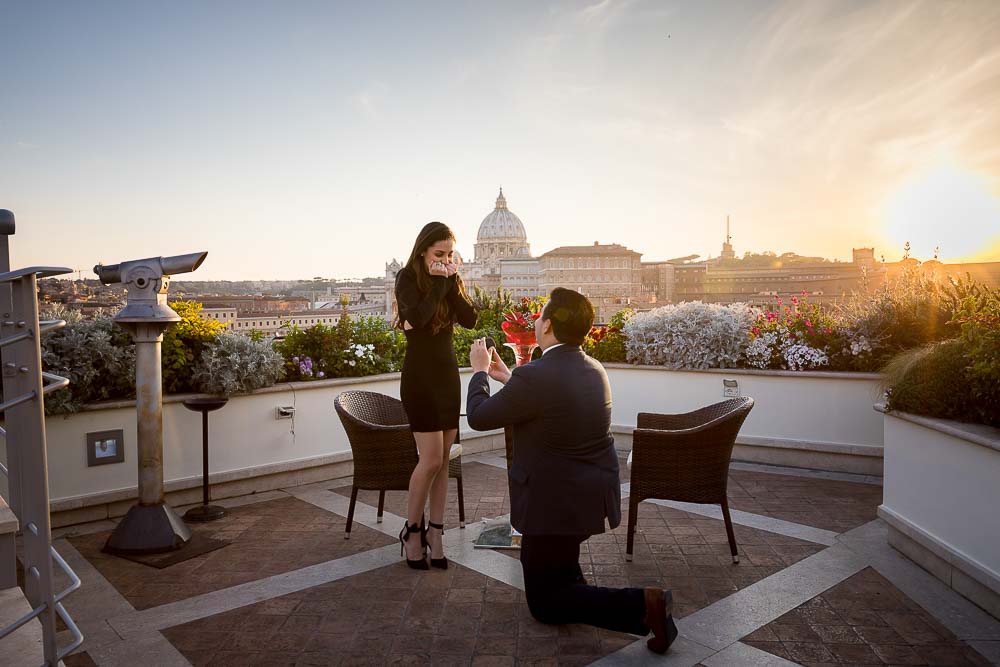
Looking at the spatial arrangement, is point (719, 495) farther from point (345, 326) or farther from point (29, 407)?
point (345, 326)

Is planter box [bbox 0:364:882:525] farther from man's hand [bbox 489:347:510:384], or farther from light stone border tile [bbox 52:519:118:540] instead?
man's hand [bbox 489:347:510:384]

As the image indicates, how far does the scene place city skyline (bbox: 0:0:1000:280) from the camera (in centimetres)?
638

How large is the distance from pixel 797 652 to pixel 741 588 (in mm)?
629

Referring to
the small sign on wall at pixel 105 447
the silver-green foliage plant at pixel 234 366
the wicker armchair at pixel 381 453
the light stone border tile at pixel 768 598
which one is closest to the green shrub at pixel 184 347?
the silver-green foliage plant at pixel 234 366

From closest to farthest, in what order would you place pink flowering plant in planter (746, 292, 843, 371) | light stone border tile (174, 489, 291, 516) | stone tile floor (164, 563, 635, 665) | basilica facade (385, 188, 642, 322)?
stone tile floor (164, 563, 635, 665) < light stone border tile (174, 489, 291, 516) < pink flowering plant in planter (746, 292, 843, 371) < basilica facade (385, 188, 642, 322)

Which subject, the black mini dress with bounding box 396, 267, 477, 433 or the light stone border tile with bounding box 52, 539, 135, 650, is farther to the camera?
the black mini dress with bounding box 396, 267, 477, 433

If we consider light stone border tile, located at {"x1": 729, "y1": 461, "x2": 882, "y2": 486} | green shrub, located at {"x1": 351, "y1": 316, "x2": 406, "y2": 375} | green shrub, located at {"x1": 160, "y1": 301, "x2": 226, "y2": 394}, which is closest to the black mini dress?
green shrub, located at {"x1": 160, "y1": 301, "x2": 226, "y2": 394}

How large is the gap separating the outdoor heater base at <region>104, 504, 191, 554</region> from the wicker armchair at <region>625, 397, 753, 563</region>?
2.68 meters

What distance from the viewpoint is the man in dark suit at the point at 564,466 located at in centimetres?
264

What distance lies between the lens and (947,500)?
3256 mm

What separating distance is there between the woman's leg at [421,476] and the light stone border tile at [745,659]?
5.22 feet

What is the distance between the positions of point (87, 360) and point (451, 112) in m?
8.74

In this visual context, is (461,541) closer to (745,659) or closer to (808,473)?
(745,659)

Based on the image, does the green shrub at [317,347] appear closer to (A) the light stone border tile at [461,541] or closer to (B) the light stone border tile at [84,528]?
(A) the light stone border tile at [461,541]
